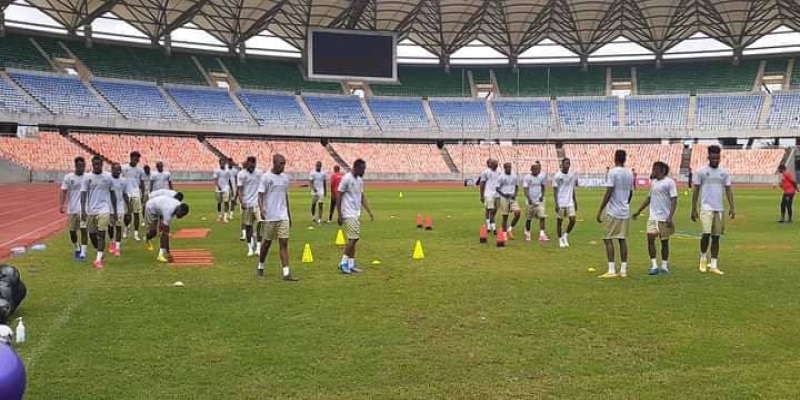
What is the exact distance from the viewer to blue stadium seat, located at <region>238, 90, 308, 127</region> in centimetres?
6262

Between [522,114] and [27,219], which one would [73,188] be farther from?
[522,114]

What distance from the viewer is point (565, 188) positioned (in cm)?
1502

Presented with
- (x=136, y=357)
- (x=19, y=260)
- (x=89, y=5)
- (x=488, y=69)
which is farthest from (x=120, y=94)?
(x=136, y=357)

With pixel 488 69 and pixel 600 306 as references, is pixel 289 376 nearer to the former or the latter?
pixel 600 306

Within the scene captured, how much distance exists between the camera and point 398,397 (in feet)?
16.5

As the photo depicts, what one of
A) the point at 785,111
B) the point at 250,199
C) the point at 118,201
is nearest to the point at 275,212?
the point at 250,199

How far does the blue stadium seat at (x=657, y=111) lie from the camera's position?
64994 mm

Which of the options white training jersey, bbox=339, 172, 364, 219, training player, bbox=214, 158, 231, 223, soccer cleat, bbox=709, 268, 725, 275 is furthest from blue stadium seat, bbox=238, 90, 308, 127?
soccer cleat, bbox=709, 268, 725, 275

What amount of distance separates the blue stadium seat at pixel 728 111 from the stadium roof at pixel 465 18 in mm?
5319

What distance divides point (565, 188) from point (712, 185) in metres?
4.45

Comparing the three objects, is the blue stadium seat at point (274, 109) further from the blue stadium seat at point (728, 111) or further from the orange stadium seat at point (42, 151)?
the blue stadium seat at point (728, 111)

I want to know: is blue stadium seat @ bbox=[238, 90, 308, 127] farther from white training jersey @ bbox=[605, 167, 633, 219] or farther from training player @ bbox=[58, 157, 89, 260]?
white training jersey @ bbox=[605, 167, 633, 219]

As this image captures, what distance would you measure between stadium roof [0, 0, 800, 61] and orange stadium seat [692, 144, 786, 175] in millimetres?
11507

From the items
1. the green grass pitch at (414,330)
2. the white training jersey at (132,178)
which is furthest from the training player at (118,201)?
the white training jersey at (132,178)
